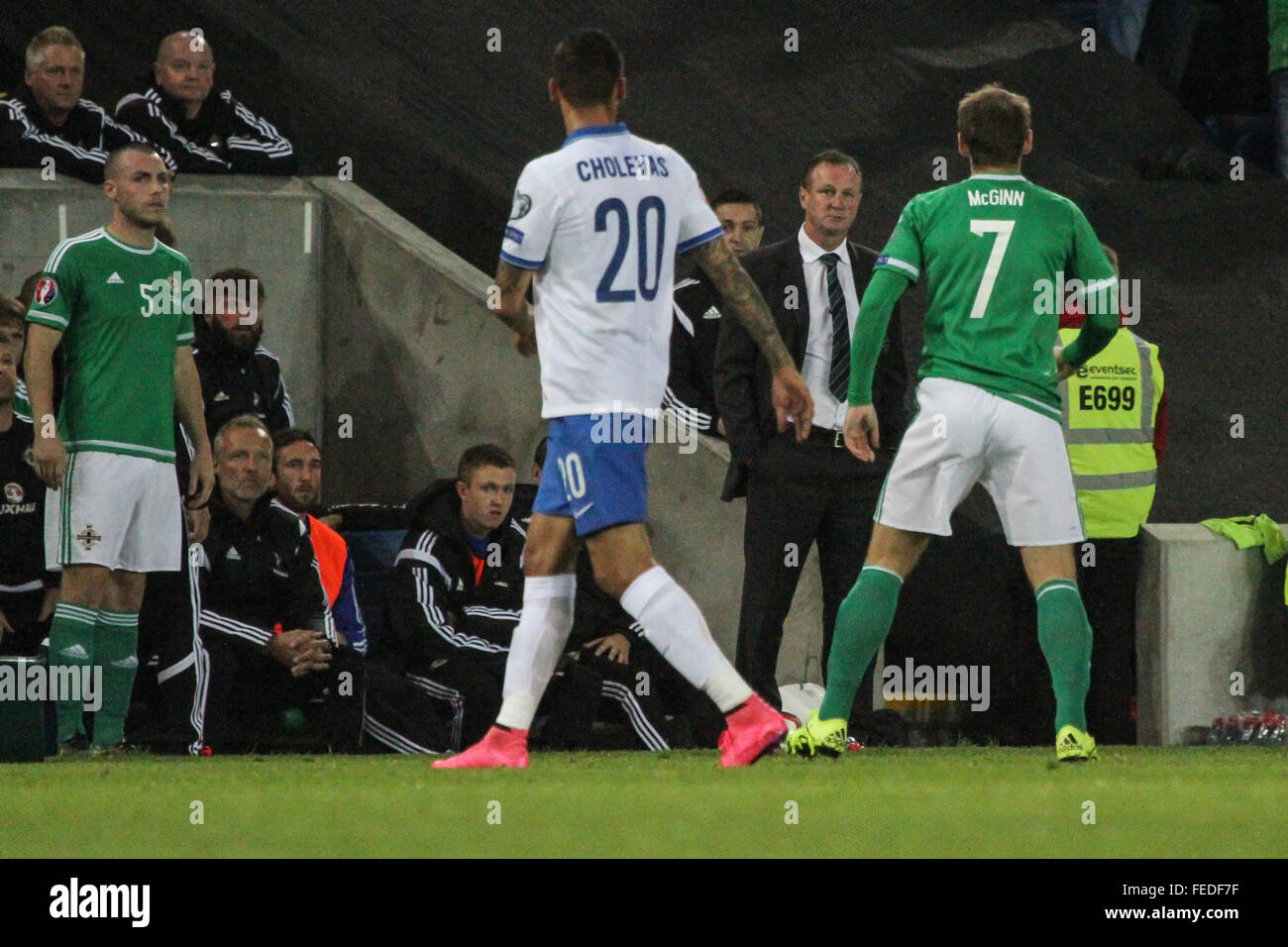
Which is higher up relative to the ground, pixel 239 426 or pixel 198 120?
pixel 198 120

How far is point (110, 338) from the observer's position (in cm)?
779

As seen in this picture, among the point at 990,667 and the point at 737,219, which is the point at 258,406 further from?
the point at 990,667

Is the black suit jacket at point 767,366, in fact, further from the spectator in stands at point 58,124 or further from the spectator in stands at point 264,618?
the spectator in stands at point 58,124

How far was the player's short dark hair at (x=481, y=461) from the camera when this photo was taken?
8.88 meters

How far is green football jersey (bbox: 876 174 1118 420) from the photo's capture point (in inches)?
261

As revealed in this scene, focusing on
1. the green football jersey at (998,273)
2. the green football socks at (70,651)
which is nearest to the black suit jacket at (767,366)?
the green football jersey at (998,273)

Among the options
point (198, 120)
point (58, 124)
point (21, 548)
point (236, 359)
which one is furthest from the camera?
point (198, 120)
